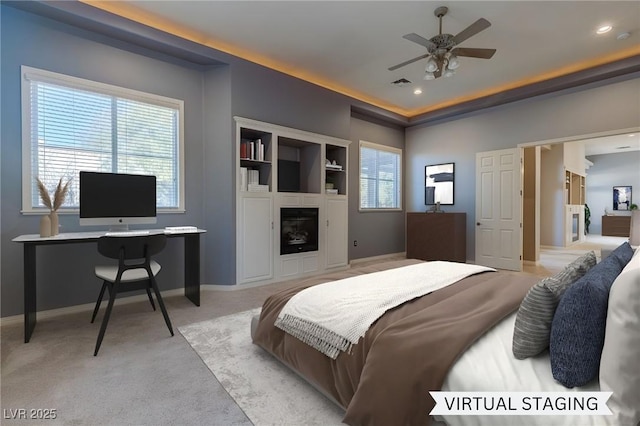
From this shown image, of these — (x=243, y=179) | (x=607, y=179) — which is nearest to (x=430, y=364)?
(x=243, y=179)

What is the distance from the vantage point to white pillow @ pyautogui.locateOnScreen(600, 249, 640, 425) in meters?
0.86

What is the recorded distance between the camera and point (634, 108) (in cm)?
399

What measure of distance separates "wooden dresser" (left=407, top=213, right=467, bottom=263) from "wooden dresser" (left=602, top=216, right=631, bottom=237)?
8.06 m

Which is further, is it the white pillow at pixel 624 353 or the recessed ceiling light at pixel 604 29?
the recessed ceiling light at pixel 604 29

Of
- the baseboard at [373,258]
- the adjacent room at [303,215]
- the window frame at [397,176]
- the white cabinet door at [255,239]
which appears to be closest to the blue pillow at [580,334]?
the adjacent room at [303,215]

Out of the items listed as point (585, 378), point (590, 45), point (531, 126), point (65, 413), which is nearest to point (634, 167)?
point (531, 126)

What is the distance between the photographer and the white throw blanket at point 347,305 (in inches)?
59.3

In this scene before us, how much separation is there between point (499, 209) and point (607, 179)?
862 cm

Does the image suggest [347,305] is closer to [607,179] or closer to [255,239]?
[255,239]

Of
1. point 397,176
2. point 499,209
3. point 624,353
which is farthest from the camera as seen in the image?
point 397,176

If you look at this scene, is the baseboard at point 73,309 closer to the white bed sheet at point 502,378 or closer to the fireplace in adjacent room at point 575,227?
the white bed sheet at point 502,378

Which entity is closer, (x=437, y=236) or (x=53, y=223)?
(x=53, y=223)

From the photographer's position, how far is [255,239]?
4105 mm

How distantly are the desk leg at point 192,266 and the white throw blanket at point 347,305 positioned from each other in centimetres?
189
